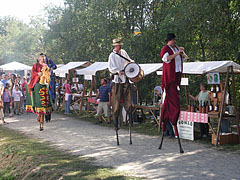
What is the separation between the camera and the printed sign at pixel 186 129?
1069cm

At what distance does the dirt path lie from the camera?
650 centimetres

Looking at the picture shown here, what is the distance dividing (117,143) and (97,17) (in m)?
13.6

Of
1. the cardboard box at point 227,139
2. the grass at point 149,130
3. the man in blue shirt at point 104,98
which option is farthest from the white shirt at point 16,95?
the cardboard box at point 227,139

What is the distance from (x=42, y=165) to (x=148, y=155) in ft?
7.17

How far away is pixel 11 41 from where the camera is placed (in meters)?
66.4

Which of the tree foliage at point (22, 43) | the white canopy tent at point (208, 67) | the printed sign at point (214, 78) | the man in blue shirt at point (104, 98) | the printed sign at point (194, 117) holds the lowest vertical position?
the printed sign at point (194, 117)

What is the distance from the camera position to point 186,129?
10.9 meters

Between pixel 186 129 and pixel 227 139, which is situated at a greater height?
pixel 186 129

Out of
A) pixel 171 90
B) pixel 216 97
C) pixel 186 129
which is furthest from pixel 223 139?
pixel 171 90

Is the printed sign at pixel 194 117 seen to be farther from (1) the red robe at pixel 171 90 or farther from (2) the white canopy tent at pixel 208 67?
(1) the red robe at pixel 171 90

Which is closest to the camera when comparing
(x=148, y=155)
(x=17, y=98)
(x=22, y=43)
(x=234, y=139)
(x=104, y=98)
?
(x=148, y=155)

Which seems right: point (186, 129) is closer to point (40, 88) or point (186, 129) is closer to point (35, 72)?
point (40, 88)

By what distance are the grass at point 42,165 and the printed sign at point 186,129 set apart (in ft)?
12.4

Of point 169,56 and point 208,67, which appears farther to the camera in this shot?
point 208,67
